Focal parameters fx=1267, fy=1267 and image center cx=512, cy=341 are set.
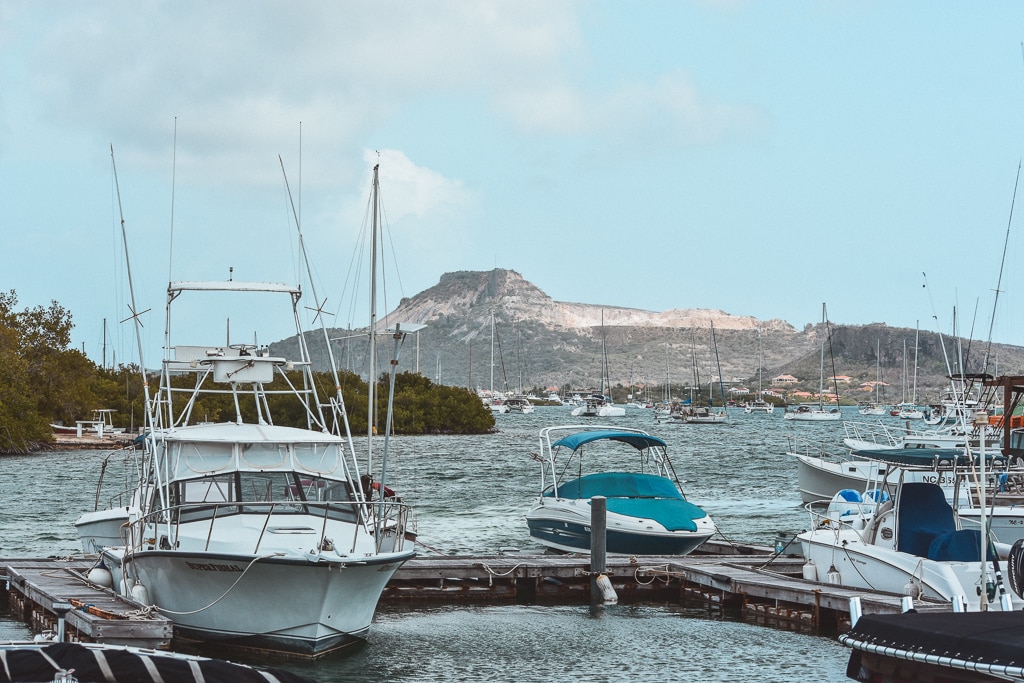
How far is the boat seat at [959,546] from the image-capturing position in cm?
1828

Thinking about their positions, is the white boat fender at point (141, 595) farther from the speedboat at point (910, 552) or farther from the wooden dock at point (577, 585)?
the speedboat at point (910, 552)

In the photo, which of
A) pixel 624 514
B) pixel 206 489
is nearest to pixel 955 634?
pixel 206 489

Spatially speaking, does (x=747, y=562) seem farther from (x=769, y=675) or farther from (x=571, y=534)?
(x=769, y=675)

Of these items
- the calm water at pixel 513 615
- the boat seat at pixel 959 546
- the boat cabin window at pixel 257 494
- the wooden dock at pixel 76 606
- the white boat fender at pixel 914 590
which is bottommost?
the calm water at pixel 513 615

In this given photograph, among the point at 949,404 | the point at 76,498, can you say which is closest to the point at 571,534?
the point at 76,498

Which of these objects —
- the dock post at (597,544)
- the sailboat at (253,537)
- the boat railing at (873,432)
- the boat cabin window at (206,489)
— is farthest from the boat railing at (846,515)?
the boat railing at (873,432)

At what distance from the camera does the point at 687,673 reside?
697 inches

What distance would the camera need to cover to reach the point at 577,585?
23.4 metres

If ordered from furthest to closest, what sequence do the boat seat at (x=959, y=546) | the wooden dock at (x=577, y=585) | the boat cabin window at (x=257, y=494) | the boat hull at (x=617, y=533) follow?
the boat hull at (x=617, y=533)
the wooden dock at (x=577, y=585)
the boat seat at (x=959, y=546)
the boat cabin window at (x=257, y=494)

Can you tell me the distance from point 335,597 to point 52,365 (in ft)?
255

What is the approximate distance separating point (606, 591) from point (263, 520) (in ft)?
24.1

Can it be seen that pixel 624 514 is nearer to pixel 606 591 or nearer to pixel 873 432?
pixel 606 591

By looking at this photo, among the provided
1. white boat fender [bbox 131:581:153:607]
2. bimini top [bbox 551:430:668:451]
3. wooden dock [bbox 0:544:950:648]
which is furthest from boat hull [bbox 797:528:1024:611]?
white boat fender [bbox 131:581:153:607]

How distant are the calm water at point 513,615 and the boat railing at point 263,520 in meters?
1.69
